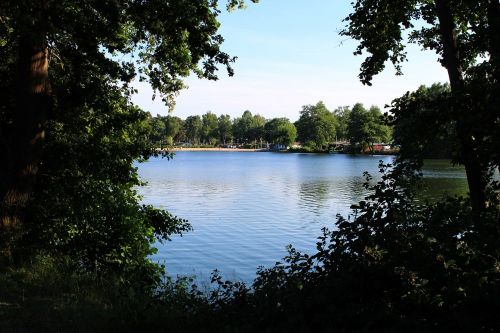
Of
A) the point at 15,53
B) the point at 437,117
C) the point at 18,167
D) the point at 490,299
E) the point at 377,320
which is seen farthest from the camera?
the point at 15,53

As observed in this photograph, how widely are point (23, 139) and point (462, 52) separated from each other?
29.1 feet

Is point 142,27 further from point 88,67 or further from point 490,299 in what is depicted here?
point 490,299

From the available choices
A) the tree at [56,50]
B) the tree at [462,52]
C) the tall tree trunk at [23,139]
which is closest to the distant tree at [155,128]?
the tree at [56,50]

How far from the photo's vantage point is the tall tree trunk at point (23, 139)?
9312 millimetres

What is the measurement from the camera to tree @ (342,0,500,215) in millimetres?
5555

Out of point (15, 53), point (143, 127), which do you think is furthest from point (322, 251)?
point (15, 53)

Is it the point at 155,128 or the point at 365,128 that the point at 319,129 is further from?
the point at 155,128

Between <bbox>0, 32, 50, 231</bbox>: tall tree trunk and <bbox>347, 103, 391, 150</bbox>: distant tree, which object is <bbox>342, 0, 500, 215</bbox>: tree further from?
<bbox>347, 103, 391, 150</bbox>: distant tree

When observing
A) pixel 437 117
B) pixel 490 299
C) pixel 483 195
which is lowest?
pixel 490 299

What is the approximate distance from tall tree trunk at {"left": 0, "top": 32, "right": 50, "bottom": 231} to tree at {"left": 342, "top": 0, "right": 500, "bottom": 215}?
713 centimetres

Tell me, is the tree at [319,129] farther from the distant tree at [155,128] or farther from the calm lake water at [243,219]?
the distant tree at [155,128]

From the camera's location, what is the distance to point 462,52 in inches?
345

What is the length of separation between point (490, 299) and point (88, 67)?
976 centimetres

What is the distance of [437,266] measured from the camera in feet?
15.3
